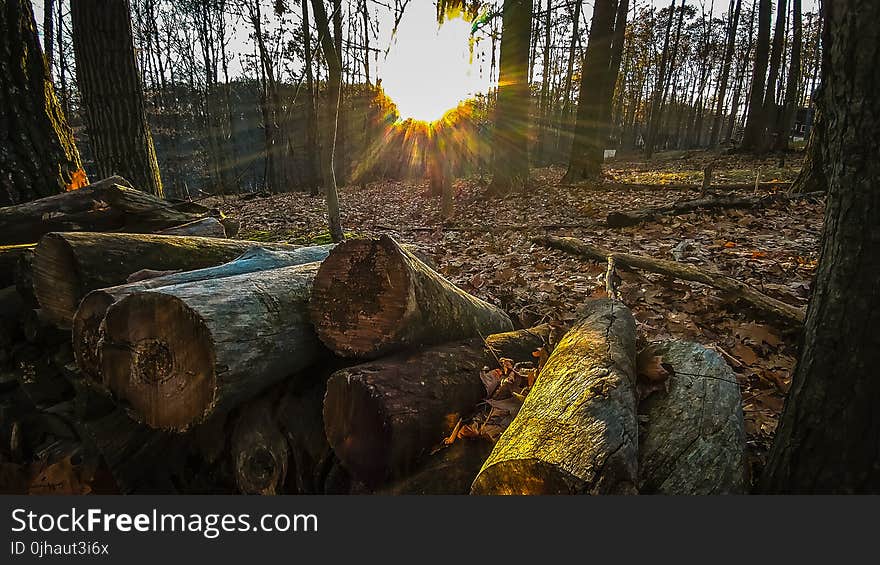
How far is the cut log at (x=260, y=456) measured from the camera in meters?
1.86

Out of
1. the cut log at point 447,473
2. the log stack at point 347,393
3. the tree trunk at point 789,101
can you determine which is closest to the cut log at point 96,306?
the log stack at point 347,393

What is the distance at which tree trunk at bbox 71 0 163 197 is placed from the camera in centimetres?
505

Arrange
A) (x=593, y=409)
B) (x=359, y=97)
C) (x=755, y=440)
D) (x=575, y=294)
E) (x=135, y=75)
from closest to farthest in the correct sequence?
(x=593, y=409)
(x=755, y=440)
(x=575, y=294)
(x=135, y=75)
(x=359, y=97)

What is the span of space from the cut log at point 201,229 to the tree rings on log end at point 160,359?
2.29 metres

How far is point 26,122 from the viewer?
4207 mm

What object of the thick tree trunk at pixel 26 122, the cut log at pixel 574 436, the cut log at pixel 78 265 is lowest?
the cut log at pixel 574 436

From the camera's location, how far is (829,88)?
125 centimetres

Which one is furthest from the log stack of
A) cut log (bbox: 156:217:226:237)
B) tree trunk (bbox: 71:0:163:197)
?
tree trunk (bbox: 71:0:163:197)

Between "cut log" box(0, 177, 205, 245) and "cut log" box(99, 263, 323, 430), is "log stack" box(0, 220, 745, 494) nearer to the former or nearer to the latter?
"cut log" box(99, 263, 323, 430)

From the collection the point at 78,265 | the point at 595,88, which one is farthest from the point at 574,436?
the point at 595,88

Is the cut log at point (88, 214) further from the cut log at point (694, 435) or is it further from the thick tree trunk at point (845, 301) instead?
the thick tree trunk at point (845, 301)

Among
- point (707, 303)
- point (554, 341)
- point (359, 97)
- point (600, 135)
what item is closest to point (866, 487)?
point (554, 341)

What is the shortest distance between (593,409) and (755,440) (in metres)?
1.02

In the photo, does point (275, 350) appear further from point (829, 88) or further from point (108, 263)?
point (829, 88)
